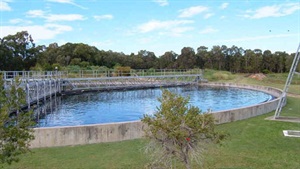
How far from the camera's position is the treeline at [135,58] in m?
56.0

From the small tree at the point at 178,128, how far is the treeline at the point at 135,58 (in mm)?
52330

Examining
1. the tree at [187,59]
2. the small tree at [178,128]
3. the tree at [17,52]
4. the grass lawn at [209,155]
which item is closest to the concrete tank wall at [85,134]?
the grass lawn at [209,155]

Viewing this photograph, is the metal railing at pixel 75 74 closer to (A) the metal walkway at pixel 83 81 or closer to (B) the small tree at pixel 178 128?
(A) the metal walkway at pixel 83 81

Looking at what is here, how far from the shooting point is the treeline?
5597 cm

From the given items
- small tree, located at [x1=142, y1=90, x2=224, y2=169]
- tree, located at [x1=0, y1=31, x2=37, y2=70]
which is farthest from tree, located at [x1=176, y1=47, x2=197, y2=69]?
small tree, located at [x1=142, y1=90, x2=224, y2=169]

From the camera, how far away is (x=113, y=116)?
54.7 feet

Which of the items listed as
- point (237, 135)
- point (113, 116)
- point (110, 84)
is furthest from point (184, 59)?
point (237, 135)

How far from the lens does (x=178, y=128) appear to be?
4.42 meters

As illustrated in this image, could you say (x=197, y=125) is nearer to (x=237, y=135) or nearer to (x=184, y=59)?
(x=237, y=135)

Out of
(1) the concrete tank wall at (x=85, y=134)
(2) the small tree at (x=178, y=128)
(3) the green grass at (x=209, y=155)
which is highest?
(2) the small tree at (x=178, y=128)

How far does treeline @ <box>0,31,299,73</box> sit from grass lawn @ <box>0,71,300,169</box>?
48534 millimetres

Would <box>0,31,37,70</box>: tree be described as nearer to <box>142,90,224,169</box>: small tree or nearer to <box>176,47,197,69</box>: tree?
<box>176,47,197,69</box>: tree

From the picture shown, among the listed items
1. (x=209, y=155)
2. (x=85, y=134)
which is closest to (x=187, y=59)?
(x=85, y=134)

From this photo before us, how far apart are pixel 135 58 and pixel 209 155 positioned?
69.6 metres
